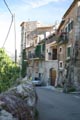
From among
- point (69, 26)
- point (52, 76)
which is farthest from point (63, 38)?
point (52, 76)

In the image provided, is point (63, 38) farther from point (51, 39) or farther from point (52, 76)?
point (52, 76)

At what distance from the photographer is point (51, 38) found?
61.7 m

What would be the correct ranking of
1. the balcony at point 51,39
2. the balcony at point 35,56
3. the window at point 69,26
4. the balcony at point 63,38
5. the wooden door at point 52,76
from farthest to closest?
the balcony at point 35,56 < the wooden door at point 52,76 < the balcony at point 51,39 < the balcony at point 63,38 < the window at point 69,26

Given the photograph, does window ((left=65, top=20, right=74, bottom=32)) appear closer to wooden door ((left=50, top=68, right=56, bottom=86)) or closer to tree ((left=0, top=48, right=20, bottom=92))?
wooden door ((left=50, top=68, right=56, bottom=86))

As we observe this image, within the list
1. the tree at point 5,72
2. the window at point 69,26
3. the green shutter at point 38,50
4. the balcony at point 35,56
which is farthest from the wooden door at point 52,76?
the tree at point 5,72

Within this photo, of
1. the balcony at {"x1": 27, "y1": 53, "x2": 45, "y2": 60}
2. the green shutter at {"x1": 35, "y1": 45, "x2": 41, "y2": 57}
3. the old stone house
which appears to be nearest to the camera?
the old stone house

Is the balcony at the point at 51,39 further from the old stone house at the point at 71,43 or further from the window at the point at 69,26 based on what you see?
the window at the point at 69,26

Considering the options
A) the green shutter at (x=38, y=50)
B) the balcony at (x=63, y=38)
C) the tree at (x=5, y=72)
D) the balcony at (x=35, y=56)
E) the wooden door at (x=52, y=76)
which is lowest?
the wooden door at (x=52, y=76)

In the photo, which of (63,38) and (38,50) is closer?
(63,38)

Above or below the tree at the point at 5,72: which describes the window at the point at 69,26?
above

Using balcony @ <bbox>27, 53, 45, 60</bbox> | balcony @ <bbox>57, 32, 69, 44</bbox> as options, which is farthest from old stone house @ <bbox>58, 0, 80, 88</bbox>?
balcony @ <bbox>27, 53, 45, 60</bbox>

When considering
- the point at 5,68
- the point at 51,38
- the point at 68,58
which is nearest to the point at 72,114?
the point at 5,68

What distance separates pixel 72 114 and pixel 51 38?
1689 inches

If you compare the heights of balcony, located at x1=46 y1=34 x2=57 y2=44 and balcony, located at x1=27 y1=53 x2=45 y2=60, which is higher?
balcony, located at x1=46 y1=34 x2=57 y2=44
